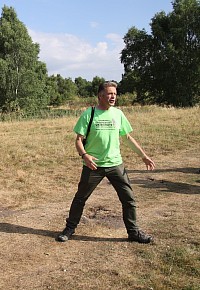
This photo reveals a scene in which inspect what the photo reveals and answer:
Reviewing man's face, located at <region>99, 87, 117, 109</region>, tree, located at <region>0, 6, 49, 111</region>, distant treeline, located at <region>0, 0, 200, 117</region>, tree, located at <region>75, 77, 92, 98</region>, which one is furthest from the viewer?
tree, located at <region>75, 77, 92, 98</region>

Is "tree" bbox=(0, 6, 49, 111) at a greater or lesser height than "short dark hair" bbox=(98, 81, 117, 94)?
greater

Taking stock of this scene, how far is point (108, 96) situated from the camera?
12.3 feet

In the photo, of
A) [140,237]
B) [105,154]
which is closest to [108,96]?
[105,154]

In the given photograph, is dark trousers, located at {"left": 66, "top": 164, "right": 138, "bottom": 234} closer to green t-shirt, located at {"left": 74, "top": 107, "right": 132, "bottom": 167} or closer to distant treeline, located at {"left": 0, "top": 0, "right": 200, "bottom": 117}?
green t-shirt, located at {"left": 74, "top": 107, "right": 132, "bottom": 167}

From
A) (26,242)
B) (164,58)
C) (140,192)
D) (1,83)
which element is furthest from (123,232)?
(164,58)

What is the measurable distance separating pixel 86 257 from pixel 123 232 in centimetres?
81

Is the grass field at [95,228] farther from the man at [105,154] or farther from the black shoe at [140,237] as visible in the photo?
the man at [105,154]

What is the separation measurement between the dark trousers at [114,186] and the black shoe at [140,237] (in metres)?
0.05

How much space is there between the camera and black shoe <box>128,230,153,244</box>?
3949 millimetres

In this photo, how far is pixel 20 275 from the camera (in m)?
3.30

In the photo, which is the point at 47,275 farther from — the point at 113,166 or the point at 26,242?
the point at 113,166

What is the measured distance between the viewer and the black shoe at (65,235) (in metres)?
4.04

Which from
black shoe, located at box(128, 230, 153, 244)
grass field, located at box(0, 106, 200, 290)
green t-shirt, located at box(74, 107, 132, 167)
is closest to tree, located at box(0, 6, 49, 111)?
grass field, located at box(0, 106, 200, 290)

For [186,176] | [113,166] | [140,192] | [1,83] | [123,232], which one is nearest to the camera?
[113,166]
